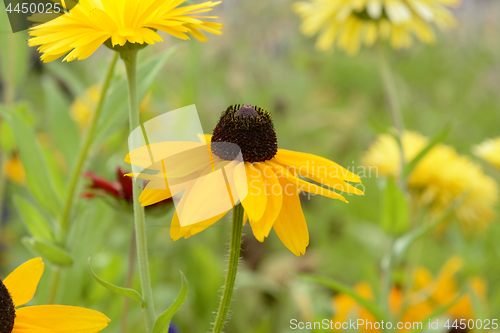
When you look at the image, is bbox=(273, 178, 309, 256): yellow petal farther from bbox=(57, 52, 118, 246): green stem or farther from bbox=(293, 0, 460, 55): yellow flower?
bbox=(293, 0, 460, 55): yellow flower

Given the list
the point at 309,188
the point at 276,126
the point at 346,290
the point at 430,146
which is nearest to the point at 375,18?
the point at 430,146

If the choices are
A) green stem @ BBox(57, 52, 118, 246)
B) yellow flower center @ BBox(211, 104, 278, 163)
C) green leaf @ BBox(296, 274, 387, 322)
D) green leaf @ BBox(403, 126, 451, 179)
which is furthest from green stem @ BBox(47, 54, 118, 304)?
green leaf @ BBox(403, 126, 451, 179)

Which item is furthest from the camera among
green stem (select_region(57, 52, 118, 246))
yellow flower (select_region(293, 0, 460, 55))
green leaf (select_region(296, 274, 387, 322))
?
yellow flower (select_region(293, 0, 460, 55))

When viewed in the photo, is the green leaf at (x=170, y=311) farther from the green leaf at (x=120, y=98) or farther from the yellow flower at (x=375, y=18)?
the yellow flower at (x=375, y=18)

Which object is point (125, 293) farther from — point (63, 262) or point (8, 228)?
point (8, 228)

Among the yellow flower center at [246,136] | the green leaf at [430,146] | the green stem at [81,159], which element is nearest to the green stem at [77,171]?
the green stem at [81,159]

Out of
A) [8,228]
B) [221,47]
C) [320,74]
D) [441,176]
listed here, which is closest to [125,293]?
[441,176]
